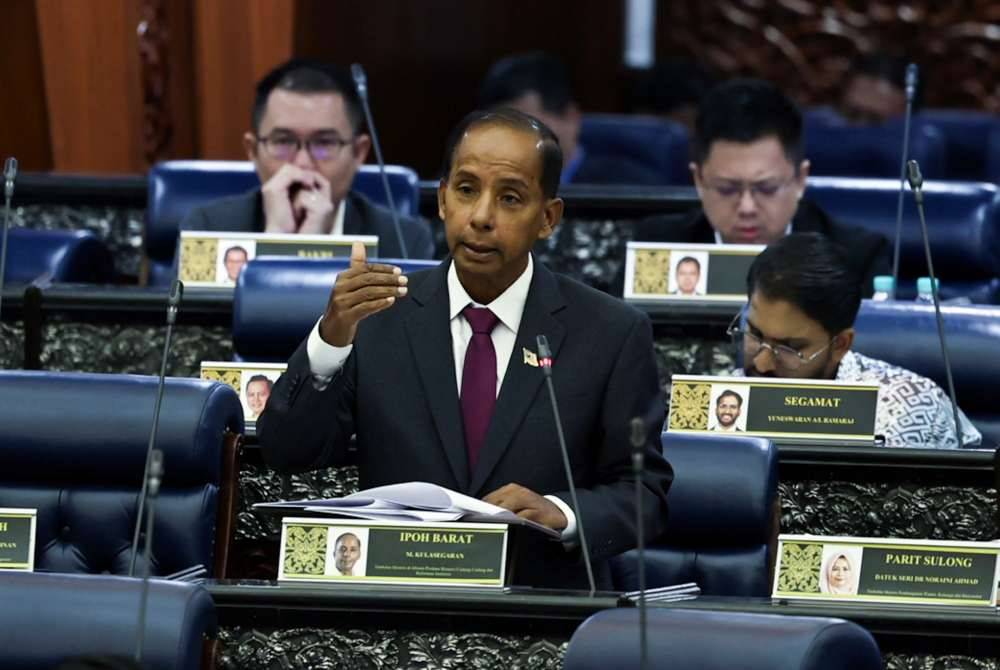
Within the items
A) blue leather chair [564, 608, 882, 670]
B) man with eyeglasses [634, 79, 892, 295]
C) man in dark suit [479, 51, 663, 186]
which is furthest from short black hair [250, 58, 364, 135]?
blue leather chair [564, 608, 882, 670]

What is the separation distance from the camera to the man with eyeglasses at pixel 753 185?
4676mm

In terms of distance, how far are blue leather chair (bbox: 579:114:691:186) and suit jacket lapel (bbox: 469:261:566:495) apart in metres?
5.07

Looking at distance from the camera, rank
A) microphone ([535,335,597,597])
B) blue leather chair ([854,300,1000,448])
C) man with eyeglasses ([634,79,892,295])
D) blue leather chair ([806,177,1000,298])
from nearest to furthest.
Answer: microphone ([535,335,597,597]), blue leather chair ([854,300,1000,448]), man with eyeglasses ([634,79,892,295]), blue leather chair ([806,177,1000,298])

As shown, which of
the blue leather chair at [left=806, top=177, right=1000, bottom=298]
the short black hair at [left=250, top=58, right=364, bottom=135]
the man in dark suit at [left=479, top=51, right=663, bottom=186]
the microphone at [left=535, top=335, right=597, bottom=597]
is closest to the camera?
the microphone at [left=535, top=335, right=597, bottom=597]

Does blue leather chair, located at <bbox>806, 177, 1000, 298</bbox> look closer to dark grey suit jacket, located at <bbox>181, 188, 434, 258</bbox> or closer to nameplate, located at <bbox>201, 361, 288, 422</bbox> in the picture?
dark grey suit jacket, located at <bbox>181, 188, 434, 258</bbox>

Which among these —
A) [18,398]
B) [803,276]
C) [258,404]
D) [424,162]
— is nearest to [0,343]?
[258,404]

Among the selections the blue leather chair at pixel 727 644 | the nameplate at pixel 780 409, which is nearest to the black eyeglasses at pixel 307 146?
the nameplate at pixel 780 409

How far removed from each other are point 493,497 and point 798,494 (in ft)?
3.13

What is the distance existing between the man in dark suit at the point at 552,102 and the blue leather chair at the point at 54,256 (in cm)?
192

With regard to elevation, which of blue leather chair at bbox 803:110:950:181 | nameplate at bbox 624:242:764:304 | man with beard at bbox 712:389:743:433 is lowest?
man with beard at bbox 712:389:743:433

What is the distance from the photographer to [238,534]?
3.47m

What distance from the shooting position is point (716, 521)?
327cm

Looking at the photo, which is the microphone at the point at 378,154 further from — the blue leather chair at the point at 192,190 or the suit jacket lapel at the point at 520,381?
the suit jacket lapel at the point at 520,381

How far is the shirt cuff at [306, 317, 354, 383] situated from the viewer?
2811mm
